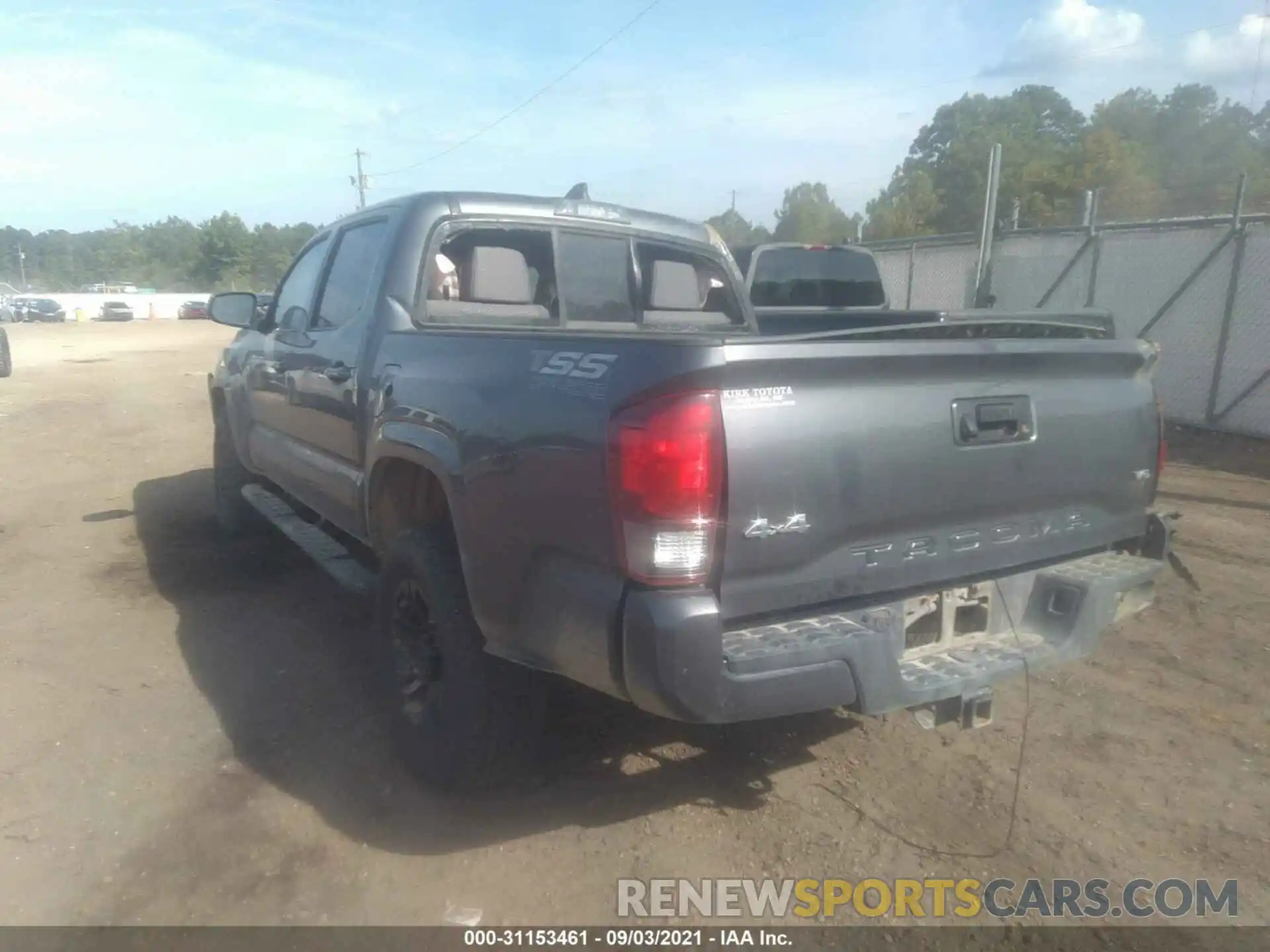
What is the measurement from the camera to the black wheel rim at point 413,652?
135 inches

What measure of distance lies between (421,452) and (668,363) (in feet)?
3.98

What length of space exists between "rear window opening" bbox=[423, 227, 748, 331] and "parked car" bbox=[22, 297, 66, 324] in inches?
2223

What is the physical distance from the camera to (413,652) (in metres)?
3.55

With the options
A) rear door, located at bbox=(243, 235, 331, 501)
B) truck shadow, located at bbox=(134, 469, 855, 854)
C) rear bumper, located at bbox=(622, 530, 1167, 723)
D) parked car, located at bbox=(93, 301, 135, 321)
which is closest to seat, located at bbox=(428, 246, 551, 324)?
rear door, located at bbox=(243, 235, 331, 501)

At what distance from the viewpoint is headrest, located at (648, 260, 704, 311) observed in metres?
4.85

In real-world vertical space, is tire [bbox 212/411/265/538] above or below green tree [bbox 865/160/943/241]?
below

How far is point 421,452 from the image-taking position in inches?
131

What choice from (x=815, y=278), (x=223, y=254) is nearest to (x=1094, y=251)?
(x=815, y=278)

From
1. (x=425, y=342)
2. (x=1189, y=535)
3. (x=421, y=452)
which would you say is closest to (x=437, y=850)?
(x=421, y=452)

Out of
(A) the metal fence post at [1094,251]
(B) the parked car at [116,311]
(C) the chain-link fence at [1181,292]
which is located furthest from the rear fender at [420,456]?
(B) the parked car at [116,311]

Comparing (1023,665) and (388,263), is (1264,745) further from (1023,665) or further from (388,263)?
(388,263)

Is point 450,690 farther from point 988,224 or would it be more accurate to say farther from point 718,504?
point 988,224

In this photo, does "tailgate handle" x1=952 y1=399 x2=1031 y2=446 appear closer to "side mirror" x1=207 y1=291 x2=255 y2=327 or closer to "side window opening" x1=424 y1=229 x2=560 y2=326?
"side window opening" x1=424 y1=229 x2=560 y2=326

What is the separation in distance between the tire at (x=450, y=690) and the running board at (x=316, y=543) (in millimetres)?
637
